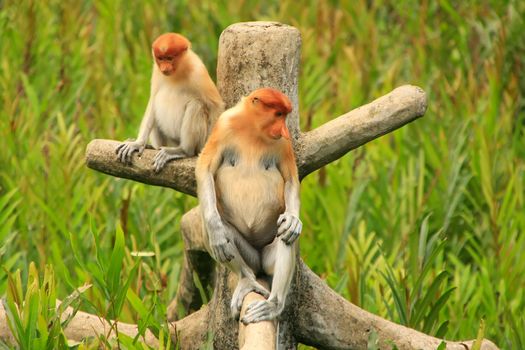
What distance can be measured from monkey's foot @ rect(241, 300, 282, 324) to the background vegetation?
0.45 metres

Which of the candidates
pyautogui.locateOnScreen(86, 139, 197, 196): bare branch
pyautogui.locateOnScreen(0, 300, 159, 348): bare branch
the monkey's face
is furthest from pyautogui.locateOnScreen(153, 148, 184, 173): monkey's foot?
pyautogui.locateOnScreen(0, 300, 159, 348): bare branch

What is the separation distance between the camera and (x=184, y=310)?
11.2 ft

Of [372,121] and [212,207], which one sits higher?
[372,121]

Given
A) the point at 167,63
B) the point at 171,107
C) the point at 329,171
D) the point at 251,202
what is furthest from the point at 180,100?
the point at 329,171

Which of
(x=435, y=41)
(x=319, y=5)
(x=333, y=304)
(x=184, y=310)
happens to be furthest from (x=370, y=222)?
(x=319, y=5)

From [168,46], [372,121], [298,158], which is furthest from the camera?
[168,46]

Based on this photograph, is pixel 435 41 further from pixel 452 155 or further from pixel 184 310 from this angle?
pixel 184 310

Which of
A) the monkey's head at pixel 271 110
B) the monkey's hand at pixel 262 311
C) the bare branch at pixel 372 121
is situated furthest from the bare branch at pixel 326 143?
the monkey's hand at pixel 262 311

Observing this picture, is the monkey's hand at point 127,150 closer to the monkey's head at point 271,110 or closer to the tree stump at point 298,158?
the tree stump at point 298,158

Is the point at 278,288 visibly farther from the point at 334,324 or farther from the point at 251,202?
the point at 334,324

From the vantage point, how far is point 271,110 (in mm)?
2521

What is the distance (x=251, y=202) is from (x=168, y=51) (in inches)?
25.4

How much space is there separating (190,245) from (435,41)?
12.6 feet

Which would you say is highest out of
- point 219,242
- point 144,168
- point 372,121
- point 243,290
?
point 372,121
